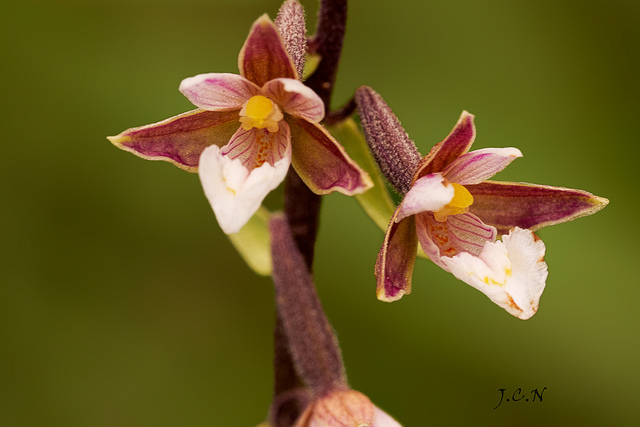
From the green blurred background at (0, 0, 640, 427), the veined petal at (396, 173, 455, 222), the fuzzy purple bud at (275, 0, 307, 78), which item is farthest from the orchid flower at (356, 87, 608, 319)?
the green blurred background at (0, 0, 640, 427)

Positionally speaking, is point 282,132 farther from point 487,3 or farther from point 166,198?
point 487,3

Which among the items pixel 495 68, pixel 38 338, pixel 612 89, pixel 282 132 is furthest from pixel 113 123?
pixel 612 89

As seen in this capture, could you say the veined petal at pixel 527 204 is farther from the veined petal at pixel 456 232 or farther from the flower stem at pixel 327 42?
the flower stem at pixel 327 42

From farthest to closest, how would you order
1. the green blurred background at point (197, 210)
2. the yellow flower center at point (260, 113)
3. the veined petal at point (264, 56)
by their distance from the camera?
the green blurred background at point (197, 210), the yellow flower center at point (260, 113), the veined petal at point (264, 56)
